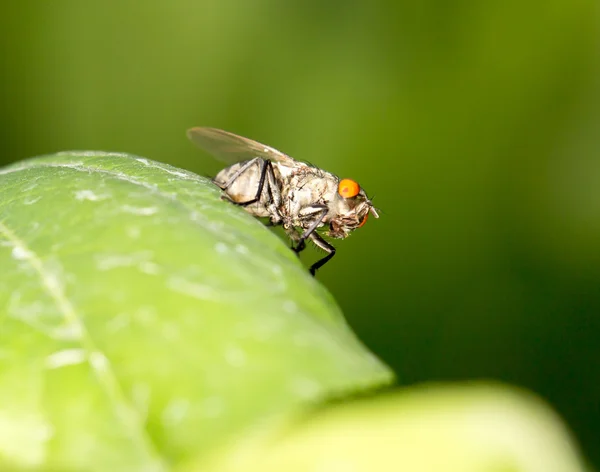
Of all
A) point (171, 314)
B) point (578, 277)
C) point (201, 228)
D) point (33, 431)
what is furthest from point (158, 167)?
point (578, 277)

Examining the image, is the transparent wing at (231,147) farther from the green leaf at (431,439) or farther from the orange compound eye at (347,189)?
the green leaf at (431,439)

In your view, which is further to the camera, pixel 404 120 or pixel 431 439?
pixel 404 120

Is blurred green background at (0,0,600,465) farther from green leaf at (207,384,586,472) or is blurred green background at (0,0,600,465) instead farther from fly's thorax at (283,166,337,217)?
green leaf at (207,384,586,472)

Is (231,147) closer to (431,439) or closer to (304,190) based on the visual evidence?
(304,190)

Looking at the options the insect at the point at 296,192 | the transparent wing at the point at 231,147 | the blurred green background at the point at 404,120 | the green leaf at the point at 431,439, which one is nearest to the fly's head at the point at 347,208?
the insect at the point at 296,192

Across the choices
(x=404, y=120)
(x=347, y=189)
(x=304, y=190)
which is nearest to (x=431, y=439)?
(x=347, y=189)

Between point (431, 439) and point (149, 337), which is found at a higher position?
point (431, 439)
